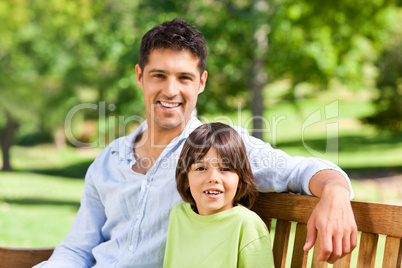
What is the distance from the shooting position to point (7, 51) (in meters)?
14.4

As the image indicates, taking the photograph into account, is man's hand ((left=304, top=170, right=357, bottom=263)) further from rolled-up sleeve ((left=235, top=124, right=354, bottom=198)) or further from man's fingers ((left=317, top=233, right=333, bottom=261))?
rolled-up sleeve ((left=235, top=124, right=354, bottom=198))

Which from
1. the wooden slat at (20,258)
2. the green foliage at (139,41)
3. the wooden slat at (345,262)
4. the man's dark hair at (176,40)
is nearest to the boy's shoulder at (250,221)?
the wooden slat at (345,262)

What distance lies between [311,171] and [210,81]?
30.1 feet

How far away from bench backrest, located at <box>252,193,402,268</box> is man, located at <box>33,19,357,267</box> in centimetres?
7

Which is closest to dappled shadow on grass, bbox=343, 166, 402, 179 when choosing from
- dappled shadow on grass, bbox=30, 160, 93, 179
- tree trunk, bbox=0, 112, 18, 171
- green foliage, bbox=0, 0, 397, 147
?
green foliage, bbox=0, 0, 397, 147

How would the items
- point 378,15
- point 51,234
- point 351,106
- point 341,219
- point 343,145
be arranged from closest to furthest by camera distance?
point 341,219 < point 51,234 < point 378,15 < point 343,145 < point 351,106

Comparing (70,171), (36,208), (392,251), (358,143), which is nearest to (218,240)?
(392,251)

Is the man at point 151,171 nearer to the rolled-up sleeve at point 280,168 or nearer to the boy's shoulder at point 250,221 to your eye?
the rolled-up sleeve at point 280,168

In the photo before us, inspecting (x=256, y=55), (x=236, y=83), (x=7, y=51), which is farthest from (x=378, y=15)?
(x=7, y=51)

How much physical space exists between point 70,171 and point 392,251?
14949 mm

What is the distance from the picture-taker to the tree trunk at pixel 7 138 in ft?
50.3

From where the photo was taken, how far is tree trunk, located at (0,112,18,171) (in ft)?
50.3

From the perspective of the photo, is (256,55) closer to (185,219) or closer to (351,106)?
Result: (185,219)

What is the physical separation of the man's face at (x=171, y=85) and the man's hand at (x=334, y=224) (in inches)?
33.0
